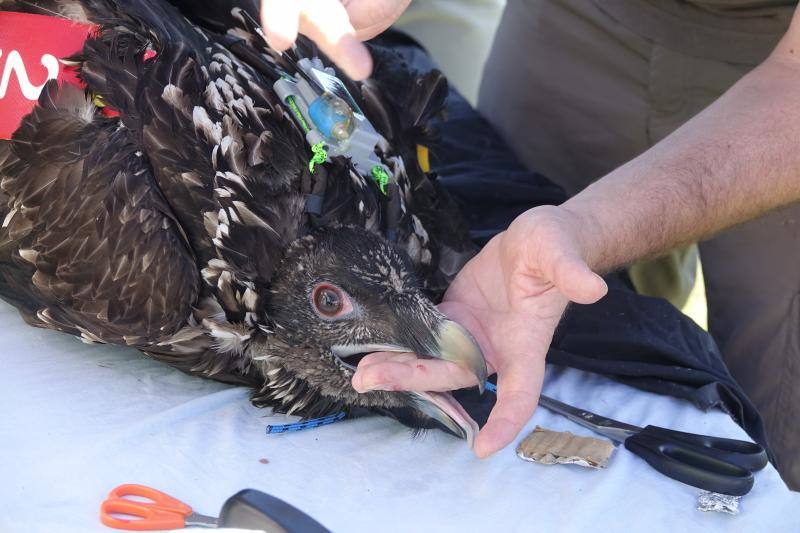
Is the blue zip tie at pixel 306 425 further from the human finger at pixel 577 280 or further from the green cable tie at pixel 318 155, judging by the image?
the human finger at pixel 577 280

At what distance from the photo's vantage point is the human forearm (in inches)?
107

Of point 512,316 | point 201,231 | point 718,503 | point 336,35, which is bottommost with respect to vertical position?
point 718,503

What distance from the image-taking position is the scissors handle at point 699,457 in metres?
2.35

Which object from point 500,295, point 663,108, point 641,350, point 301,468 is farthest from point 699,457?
point 663,108

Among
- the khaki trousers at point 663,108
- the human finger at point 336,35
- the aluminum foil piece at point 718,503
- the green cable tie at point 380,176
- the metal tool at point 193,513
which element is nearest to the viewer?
the metal tool at point 193,513

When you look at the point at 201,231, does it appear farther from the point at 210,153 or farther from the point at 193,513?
the point at 193,513

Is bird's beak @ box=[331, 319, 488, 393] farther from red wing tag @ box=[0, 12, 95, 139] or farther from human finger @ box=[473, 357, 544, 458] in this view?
red wing tag @ box=[0, 12, 95, 139]

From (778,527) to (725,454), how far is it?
23 cm

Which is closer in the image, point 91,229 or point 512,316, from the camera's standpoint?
point 512,316

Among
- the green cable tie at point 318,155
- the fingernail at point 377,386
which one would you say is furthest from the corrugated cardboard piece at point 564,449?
the green cable tie at point 318,155

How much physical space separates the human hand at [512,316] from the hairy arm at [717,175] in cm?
32

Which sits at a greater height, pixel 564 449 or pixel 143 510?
pixel 143 510

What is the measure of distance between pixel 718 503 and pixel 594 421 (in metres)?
0.44

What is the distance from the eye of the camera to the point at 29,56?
2734 mm
